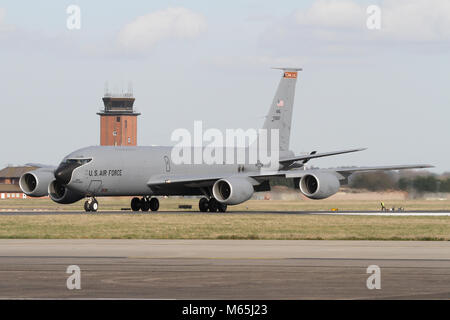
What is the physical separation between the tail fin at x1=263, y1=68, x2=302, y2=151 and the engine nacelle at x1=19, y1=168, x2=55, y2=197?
1554 centimetres

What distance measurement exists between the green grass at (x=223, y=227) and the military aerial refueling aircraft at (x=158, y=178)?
6.10 m

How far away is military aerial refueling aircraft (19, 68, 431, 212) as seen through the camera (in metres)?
54.3

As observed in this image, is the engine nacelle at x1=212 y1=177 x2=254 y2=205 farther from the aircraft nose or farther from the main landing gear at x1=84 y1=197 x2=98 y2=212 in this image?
the aircraft nose

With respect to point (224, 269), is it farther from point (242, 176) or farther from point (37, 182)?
point (37, 182)

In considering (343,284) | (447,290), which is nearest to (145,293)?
(343,284)

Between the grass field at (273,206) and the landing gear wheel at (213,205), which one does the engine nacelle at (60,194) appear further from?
the landing gear wheel at (213,205)

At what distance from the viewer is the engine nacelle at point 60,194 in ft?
188

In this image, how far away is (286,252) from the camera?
87.8 ft

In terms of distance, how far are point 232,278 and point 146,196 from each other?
40.2m

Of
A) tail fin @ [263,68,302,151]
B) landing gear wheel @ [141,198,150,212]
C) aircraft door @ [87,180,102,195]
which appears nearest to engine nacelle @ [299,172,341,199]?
tail fin @ [263,68,302,151]

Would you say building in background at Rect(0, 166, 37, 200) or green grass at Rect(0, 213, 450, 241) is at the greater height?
building in background at Rect(0, 166, 37, 200)

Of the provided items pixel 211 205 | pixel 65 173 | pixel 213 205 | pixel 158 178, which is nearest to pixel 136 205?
pixel 158 178
